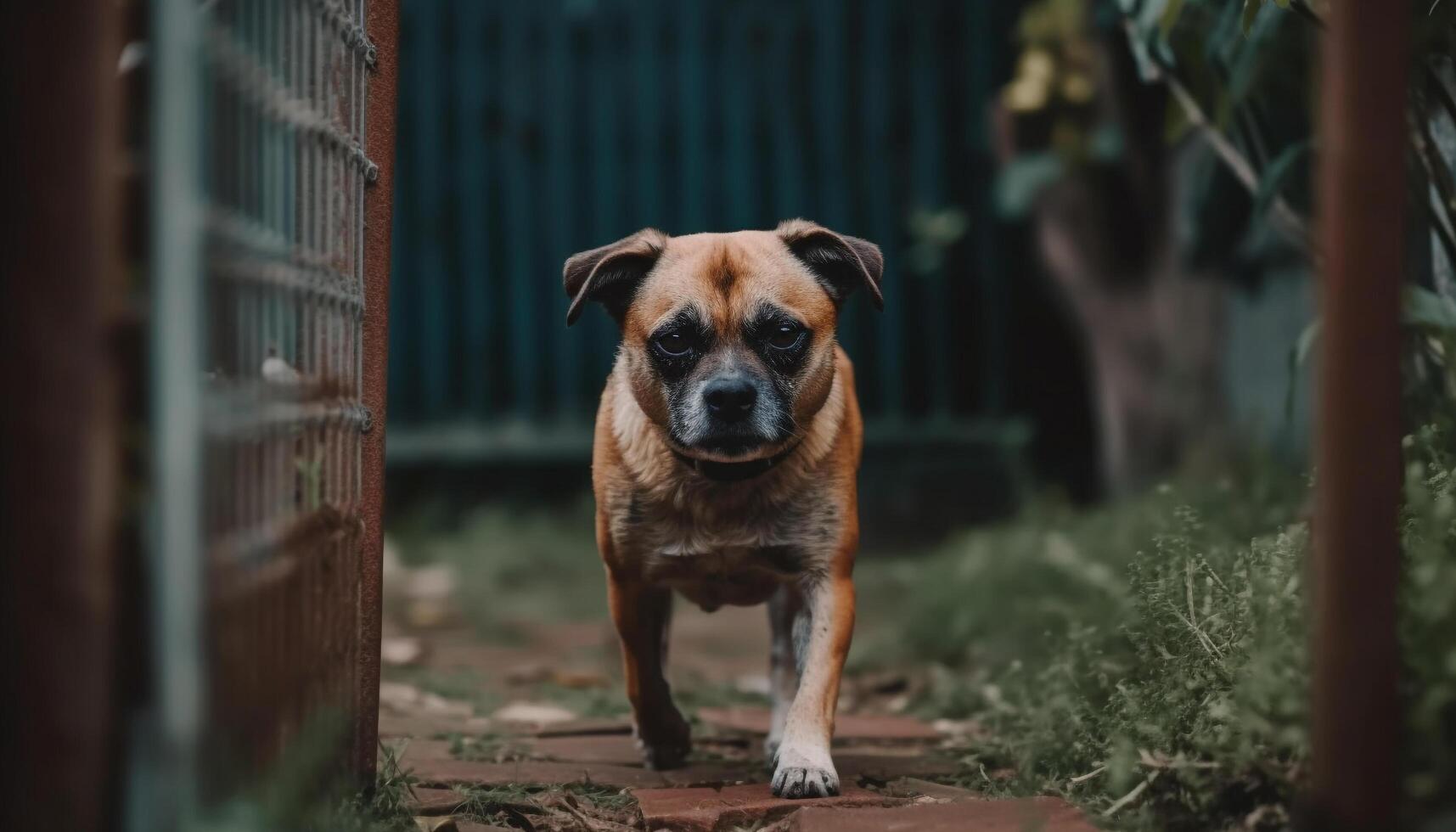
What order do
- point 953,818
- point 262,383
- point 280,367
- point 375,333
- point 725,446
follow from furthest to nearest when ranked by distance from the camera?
point 725,446, point 375,333, point 953,818, point 280,367, point 262,383

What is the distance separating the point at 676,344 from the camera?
3.19m

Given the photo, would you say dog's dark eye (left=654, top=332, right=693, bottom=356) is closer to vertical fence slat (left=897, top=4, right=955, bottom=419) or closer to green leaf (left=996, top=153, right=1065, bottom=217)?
green leaf (left=996, top=153, right=1065, bottom=217)

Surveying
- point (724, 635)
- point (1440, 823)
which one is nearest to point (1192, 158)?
point (724, 635)

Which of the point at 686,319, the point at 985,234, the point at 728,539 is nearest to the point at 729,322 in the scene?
the point at 686,319

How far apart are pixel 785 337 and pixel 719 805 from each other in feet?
3.60

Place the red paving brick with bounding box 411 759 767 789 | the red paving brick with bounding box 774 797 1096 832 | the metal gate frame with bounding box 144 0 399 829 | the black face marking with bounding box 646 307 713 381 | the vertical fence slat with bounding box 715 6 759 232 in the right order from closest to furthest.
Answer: the metal gate frame with bounding box 144 0 399 829 → the red paving brick with bounding box 774 797 1096 832 → the red paving brick with bounding box 411 759 767 789 → the black face marking with bounding box 646 307 713 381 → the vertical fence slat with bounding box 715 6 759 232

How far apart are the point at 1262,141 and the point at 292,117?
3120mm

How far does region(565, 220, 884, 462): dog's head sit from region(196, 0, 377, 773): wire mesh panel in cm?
78

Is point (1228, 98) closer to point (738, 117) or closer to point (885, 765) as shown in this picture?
point (885, 765)

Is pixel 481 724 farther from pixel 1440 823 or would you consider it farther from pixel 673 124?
pixel 673 124

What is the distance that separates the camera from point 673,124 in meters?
8.37

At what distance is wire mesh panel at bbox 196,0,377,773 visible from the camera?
1.62 metres

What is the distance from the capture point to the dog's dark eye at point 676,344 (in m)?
3.18

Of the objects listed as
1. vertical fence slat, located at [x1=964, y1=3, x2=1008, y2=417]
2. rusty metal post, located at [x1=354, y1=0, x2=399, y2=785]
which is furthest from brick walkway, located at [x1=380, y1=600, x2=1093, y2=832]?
vertical fence slat, located at [x1=964, y1=3, x2=1008, y2=417]
